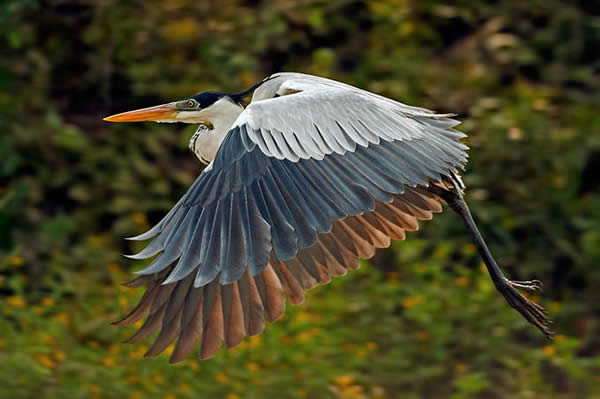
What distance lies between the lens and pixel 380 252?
6.21m

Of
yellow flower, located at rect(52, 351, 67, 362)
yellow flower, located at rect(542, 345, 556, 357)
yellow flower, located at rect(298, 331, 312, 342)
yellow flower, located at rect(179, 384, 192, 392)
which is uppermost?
yellow flower, located at rect(52, 351, 67, 362)

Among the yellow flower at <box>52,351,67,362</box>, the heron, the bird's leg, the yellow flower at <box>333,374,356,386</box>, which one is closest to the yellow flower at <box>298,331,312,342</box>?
the yellow flower at <box>333,374,356,386</box>

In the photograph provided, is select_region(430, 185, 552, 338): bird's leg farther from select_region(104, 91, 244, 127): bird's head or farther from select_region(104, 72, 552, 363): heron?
select_region(104, 91, 244, 127): bird's head

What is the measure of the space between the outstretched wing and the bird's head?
0.35m

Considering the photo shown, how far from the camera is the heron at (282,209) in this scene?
3.57m

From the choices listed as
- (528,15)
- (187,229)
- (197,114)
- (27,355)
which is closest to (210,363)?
(27,355)

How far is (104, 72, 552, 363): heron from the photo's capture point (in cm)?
357

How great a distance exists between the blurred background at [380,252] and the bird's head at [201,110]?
1.06 meters

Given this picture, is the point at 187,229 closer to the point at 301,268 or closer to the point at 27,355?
the point at 301,268

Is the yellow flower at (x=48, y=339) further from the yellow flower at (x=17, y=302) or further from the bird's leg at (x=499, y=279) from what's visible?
the bird's leg at (x=499, y=279)

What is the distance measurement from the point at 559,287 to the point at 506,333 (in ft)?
3.22

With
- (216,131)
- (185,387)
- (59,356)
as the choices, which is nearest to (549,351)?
(185,387)

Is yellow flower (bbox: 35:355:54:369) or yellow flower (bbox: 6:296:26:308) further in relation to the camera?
yellow flower (bbox: 6:296:26:308)

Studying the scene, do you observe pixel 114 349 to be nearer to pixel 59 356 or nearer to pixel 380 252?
pixel 59 356
